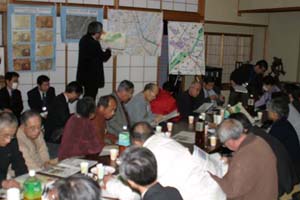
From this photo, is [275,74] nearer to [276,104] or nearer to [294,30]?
[294,30]

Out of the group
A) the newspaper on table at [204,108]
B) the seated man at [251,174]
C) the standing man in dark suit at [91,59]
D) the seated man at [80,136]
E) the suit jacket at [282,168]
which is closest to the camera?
the seated man at [251,174]

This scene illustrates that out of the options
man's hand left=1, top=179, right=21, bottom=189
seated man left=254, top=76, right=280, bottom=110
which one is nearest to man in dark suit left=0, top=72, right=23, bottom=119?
man's hand left=1, top=179, right=21, bottom=189

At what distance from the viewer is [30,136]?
355cm

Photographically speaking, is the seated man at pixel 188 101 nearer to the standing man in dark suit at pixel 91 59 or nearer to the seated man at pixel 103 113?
the standing man in dark suit at pixel 91 59

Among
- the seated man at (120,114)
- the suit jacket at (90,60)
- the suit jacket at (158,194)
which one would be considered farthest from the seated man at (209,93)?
the suit jacket at (158,194)

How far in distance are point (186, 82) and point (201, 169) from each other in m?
6.40

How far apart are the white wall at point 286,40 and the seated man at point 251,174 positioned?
703 cm

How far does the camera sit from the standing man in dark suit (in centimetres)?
589

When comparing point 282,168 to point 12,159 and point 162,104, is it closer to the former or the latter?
point 12,159

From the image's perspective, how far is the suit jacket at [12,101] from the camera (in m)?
5.77

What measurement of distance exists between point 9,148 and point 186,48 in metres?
5.45

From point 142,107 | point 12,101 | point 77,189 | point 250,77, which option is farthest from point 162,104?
point 77,189

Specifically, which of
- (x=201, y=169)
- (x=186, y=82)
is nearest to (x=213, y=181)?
(x=201, y=169)

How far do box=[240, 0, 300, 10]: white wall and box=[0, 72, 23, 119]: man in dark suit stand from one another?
5515mm
